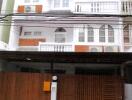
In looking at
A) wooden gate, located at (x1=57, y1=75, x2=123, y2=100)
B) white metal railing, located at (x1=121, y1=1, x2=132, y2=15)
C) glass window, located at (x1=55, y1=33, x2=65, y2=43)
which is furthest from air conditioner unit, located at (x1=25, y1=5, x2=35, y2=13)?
wooden gate, located at (x1=57, y1=75, x2=123, y2=100)

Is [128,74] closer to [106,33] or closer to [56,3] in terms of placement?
[106,33]

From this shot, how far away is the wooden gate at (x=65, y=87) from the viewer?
13375mm

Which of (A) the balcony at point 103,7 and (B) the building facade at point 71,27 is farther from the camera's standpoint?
(A) the balcony at point 103,7

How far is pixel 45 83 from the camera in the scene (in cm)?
1359

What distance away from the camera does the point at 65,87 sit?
1354cm

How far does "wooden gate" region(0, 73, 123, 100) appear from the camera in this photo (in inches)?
527

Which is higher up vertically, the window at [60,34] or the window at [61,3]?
the window at [61,3]

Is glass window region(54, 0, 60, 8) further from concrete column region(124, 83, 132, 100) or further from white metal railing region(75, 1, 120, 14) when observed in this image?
concrete column region(124, 83, 132, 100)

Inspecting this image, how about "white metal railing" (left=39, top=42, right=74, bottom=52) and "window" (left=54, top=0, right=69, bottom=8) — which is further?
"window" (left=54, top=0, right=69, bottom=8)

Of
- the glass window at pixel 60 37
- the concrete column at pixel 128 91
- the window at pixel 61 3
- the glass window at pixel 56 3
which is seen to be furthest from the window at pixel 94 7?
the concrete column at pixel 128 91

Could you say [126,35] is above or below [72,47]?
above

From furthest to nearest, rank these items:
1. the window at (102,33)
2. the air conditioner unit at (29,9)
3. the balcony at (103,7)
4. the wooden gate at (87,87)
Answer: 1. the air conditioner unit at (29,9)
2. the balcony at (103,7)
3. the window at (102,33)
4. the wooden gate at (87,87)

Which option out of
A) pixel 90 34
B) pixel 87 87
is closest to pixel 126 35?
pixel 90 34

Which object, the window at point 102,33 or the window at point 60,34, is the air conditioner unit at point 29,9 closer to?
the window at point 60,34
